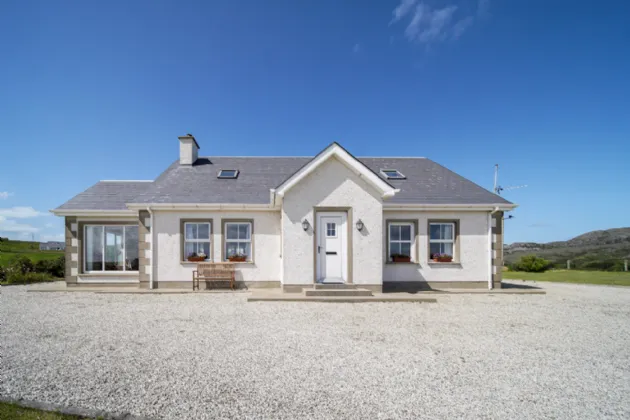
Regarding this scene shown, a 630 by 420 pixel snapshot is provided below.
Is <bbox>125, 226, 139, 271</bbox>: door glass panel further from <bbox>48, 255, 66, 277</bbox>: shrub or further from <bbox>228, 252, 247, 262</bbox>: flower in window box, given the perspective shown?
<bbox>48, 255, 66, 277</bbox>: shrub

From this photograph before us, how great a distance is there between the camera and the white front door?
11.4 meters

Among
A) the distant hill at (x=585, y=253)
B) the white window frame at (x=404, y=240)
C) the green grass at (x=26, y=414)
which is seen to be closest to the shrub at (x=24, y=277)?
the green grass at (x=26, y=414)

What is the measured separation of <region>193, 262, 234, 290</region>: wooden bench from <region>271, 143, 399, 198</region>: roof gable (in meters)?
4.14

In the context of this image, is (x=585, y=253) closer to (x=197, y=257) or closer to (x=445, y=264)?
(x=445, y=264)

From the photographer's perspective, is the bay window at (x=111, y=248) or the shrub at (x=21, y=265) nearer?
the bay window at (x=111, y=248)

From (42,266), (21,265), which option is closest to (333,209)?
(42,266)

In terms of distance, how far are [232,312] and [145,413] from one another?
5.33 m

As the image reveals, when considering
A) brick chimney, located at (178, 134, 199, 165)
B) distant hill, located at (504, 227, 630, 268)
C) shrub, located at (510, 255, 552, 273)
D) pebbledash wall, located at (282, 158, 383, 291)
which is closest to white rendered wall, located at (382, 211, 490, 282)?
pebbledash wall, located at (282, 158, 383, 291)

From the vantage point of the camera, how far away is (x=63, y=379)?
14.6ft

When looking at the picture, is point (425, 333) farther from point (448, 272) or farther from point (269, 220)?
point (269, 220)

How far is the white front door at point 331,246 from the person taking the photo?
1138 centimetres

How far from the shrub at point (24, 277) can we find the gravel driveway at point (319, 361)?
833 cm

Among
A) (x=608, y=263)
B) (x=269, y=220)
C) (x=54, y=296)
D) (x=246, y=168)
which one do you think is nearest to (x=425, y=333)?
(x=269, y=220)

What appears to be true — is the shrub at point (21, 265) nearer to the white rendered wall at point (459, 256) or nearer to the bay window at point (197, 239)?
the bay window at point (197, 239)
